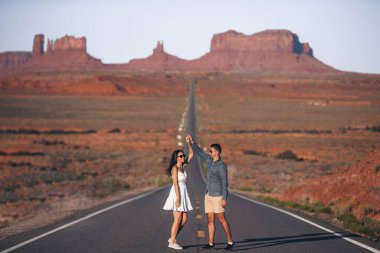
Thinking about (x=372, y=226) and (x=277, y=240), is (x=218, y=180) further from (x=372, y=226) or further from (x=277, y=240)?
(x=372, y=226)

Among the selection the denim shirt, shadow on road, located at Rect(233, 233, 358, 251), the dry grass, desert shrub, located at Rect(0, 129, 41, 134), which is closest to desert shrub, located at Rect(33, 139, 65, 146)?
the dry grass

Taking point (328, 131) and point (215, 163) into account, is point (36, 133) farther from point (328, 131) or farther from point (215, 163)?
point (215, 163)

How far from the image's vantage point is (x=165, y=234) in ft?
36.7

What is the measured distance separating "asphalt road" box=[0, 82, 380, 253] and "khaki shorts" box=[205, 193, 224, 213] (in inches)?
28.9


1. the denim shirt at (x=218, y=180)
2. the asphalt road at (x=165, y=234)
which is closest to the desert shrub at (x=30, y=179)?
the asphalt road at (x=165, y=234)

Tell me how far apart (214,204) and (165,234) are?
7.56ft

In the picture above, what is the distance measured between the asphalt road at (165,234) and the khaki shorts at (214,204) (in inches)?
28.9

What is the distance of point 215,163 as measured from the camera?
9.19m

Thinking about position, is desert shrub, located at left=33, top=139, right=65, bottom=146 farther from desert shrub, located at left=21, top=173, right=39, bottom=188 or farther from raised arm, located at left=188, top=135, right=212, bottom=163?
raised arm, located at left=188, top=135, right=212, bottom=163

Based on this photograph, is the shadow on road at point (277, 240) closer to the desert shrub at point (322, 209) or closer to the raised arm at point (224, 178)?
the raised arm at point (224, 178)

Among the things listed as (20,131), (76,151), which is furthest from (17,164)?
(20,131)

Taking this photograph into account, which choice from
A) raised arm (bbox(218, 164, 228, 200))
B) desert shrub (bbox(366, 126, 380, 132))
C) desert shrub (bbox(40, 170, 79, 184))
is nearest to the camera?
raised arm (bbox(218, 164, 228, 200))

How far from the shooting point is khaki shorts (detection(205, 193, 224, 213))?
9195 millimetres

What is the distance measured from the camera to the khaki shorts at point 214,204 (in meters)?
9.20
